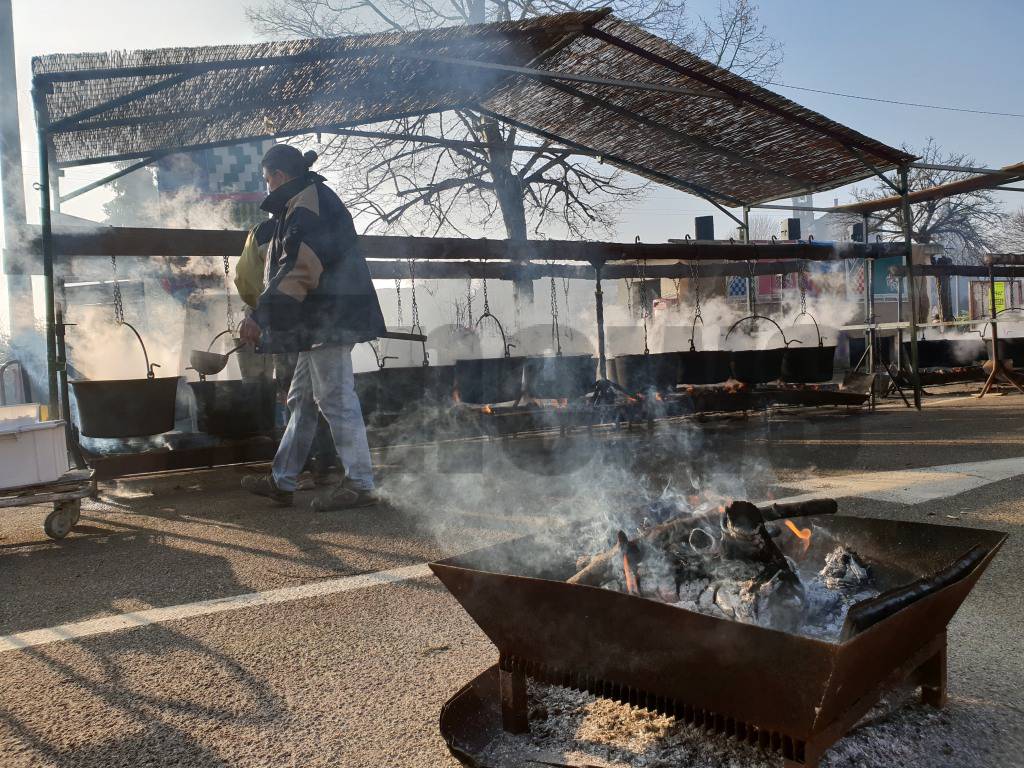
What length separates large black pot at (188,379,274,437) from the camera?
241 inches

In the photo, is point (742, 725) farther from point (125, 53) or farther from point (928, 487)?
point (125, 53)

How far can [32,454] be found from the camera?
14.6 feet

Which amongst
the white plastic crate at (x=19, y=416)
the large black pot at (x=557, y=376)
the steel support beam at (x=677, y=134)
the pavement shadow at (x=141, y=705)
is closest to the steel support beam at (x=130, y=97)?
the white plastic crate at (x=19, y=416)

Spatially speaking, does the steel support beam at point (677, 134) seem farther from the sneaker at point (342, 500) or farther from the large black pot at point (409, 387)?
the sneaker at point (342, 500)

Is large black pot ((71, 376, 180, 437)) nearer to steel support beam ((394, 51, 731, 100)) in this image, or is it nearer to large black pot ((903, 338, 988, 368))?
steel support beam ((394, 51, 731, 100))

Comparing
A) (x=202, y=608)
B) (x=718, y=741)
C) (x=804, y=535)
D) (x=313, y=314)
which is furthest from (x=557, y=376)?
(x=718, y=741)

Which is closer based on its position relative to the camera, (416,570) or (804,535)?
(804,535)

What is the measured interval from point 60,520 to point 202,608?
6.86 ft

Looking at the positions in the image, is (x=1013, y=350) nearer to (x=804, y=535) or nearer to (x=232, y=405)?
(x=804, y=535)

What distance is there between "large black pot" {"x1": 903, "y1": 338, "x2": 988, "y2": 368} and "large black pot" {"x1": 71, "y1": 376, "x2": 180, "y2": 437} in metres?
12.0

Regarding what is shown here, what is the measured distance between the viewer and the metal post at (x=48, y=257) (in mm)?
5262

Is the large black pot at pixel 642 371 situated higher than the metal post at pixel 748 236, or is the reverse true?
the metal post at pixel 748 236

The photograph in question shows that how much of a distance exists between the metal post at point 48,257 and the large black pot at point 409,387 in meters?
2.53

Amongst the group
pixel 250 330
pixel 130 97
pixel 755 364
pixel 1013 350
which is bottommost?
pixel 1013 350
